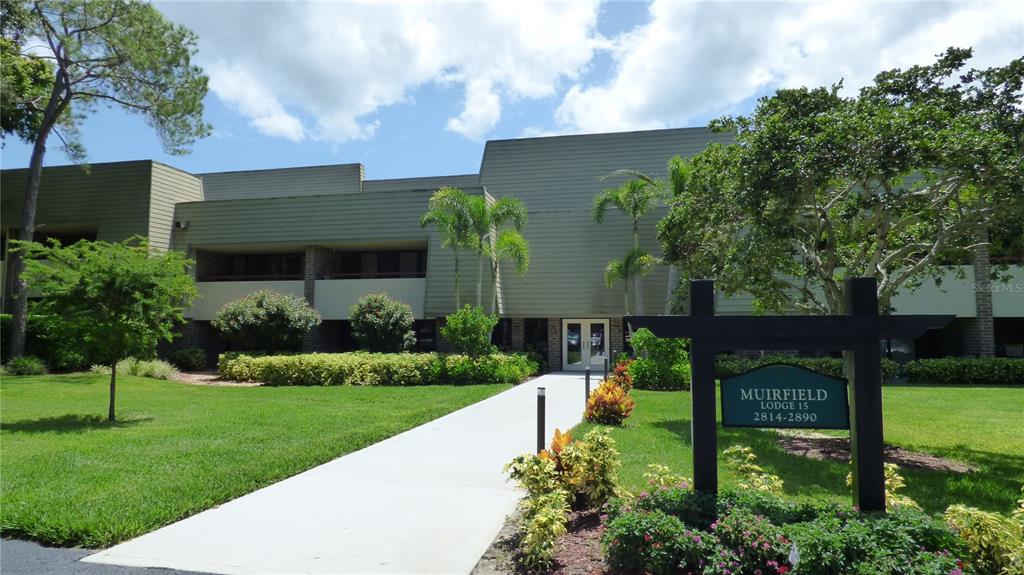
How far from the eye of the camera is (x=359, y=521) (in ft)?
17.3

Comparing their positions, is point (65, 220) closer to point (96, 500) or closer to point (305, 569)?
point (96, 500)

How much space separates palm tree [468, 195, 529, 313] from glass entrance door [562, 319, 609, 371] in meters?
3.74

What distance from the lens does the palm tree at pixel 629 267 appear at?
1989cm

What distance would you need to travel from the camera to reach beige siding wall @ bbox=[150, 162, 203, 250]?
23.8 metres

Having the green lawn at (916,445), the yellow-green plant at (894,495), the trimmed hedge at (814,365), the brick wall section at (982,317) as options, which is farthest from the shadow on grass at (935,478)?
the brick wall section at (982,317)

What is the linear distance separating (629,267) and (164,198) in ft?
65.1

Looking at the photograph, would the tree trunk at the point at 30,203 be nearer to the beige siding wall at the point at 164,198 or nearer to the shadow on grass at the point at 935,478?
the beige siding wall at the point at 164,198

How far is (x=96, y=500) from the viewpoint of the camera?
569 cm

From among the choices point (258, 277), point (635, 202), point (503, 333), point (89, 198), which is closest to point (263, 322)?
point (258, 277)

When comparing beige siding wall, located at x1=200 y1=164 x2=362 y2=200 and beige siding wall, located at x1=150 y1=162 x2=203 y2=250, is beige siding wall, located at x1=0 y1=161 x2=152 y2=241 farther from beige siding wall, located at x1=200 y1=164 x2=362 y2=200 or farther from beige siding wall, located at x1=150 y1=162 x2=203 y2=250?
beige siding wall, located at x1=200 y1=164 x2=362 y2=200

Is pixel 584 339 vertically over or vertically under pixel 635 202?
under

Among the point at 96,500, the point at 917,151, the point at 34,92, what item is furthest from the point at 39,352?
the point at 917,151

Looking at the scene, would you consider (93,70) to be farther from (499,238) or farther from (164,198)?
(499,238)

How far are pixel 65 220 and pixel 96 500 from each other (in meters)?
25.1
